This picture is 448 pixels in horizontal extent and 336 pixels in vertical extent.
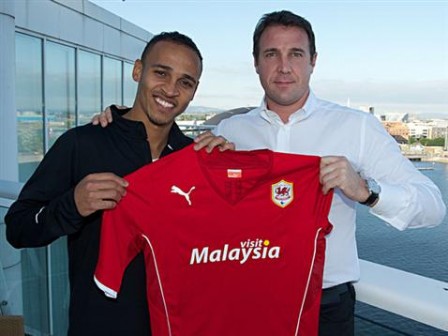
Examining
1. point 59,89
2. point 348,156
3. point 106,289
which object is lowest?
point 106,289

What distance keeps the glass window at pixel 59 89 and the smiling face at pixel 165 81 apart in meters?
6.30

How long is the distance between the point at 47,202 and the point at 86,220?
0.58 ft

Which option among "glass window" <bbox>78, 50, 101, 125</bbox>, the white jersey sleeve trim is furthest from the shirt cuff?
"glass window" <bbox>78, 50, 101, 125</bbox>

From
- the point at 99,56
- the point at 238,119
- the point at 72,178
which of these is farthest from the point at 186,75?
the point at 99,56

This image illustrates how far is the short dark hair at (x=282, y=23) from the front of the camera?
2305 millimetres

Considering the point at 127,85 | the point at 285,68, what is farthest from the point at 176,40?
the point at 127,85

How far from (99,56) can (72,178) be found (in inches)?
333

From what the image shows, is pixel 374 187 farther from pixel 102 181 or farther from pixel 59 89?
pixel 59 89

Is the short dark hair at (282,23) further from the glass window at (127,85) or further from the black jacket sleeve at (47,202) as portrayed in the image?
the glass window at (127,85)

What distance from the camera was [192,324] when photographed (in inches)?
78.2

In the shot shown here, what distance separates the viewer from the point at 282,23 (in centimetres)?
230

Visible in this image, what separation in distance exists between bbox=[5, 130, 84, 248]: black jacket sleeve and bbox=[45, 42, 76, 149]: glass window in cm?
632

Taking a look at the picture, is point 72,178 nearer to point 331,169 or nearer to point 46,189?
point 46,189

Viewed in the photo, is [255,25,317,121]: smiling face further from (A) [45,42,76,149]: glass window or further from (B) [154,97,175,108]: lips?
(A) [45,42,76,149]: glass window
